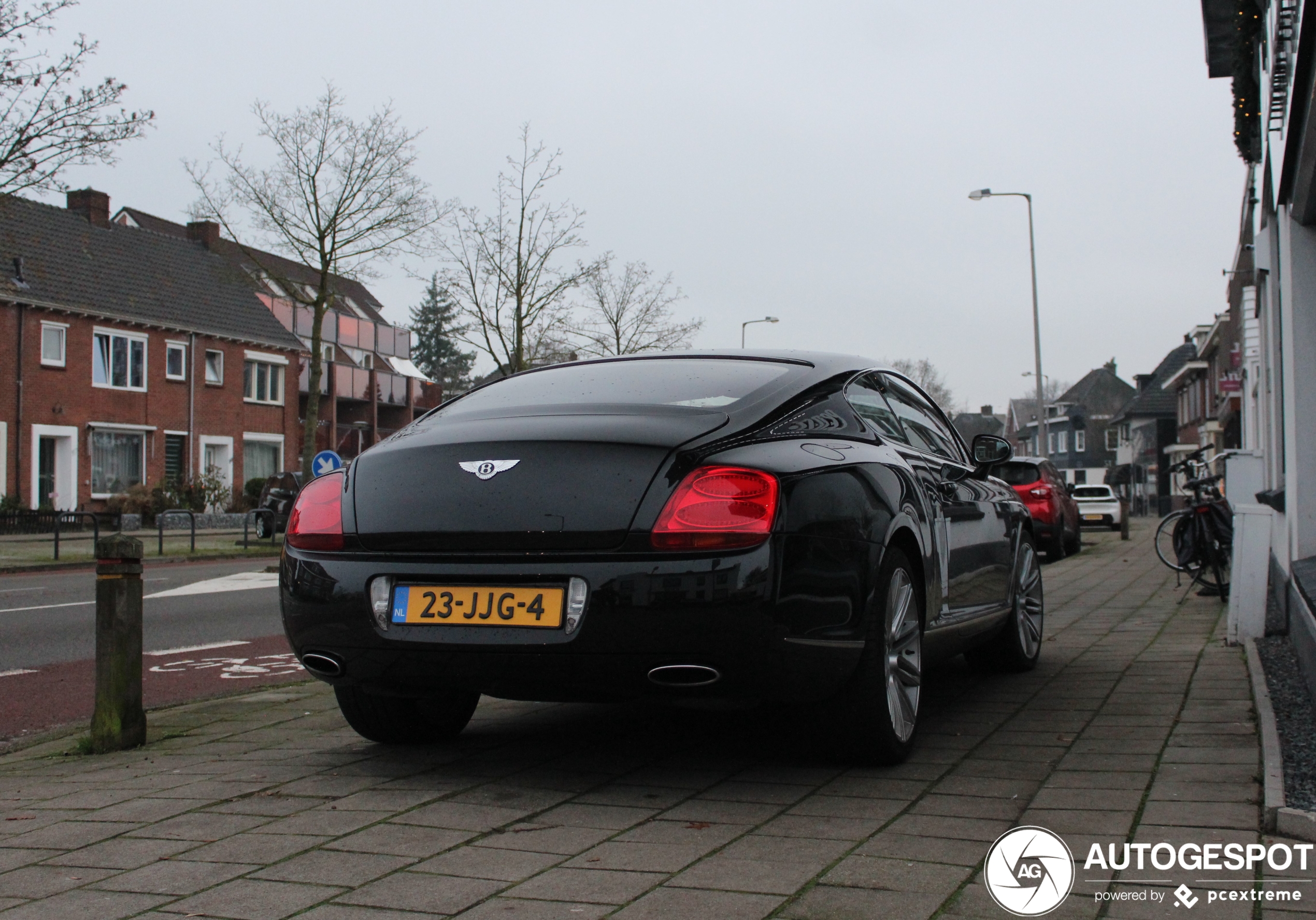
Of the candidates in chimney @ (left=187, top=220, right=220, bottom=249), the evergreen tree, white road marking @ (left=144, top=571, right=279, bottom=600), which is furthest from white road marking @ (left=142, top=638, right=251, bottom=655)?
the evergreen tree

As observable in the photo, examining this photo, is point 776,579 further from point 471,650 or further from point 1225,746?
point 1225,746

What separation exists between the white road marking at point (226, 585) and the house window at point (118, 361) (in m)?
21.9

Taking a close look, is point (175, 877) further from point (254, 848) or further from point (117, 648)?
point (117, 648)

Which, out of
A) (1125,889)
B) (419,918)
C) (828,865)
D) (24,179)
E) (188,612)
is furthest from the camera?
(24,179)

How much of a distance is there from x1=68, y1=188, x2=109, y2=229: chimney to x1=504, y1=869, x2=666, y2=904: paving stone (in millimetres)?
42048

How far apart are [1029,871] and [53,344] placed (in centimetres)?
3667

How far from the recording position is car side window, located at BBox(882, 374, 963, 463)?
5.46 meters

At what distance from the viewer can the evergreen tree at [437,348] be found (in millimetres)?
91938

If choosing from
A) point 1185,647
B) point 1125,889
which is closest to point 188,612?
point 1185,647

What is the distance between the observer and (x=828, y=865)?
319 cm

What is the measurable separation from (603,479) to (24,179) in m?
19.3

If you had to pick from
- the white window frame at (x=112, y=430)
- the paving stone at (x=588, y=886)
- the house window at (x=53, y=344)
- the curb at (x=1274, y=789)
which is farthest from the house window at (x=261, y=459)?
the paving stone at (x=588, y=886)

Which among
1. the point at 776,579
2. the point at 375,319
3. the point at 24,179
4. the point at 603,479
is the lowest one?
the point at 776,579

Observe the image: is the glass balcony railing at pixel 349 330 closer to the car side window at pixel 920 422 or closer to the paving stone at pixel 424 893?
the car side window at pixel 920 422
